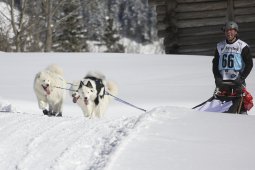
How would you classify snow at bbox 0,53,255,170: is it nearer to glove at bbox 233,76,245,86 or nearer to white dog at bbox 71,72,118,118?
glove at bbox 233,76,245,86

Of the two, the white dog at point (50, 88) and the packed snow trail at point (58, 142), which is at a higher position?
the white dog at point (50, 88)

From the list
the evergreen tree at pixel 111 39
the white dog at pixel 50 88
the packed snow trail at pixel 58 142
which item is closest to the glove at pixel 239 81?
the packed snow trail at pixel 58 142

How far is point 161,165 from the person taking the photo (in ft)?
12.2

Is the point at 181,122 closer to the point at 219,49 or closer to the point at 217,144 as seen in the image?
the point at 217,144

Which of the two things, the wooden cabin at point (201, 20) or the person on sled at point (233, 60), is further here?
the wooden cabin at point (201, 20)

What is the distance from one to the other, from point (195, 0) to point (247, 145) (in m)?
10.8

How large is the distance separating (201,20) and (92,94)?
306 inches

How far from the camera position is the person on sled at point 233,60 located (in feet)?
19.9

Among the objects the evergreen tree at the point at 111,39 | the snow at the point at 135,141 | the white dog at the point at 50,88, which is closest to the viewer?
the snow at the point at 135,141

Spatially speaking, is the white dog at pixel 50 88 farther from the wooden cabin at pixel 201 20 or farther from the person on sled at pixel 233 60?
the wooden cabin at pixel 201 20

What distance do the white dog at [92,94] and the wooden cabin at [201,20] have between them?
6.96m

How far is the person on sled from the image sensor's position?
19.9 ft

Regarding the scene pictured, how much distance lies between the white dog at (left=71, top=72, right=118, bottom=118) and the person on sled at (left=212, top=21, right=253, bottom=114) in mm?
2250

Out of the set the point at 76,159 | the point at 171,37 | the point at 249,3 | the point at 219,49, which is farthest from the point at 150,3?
the point at 76,159
